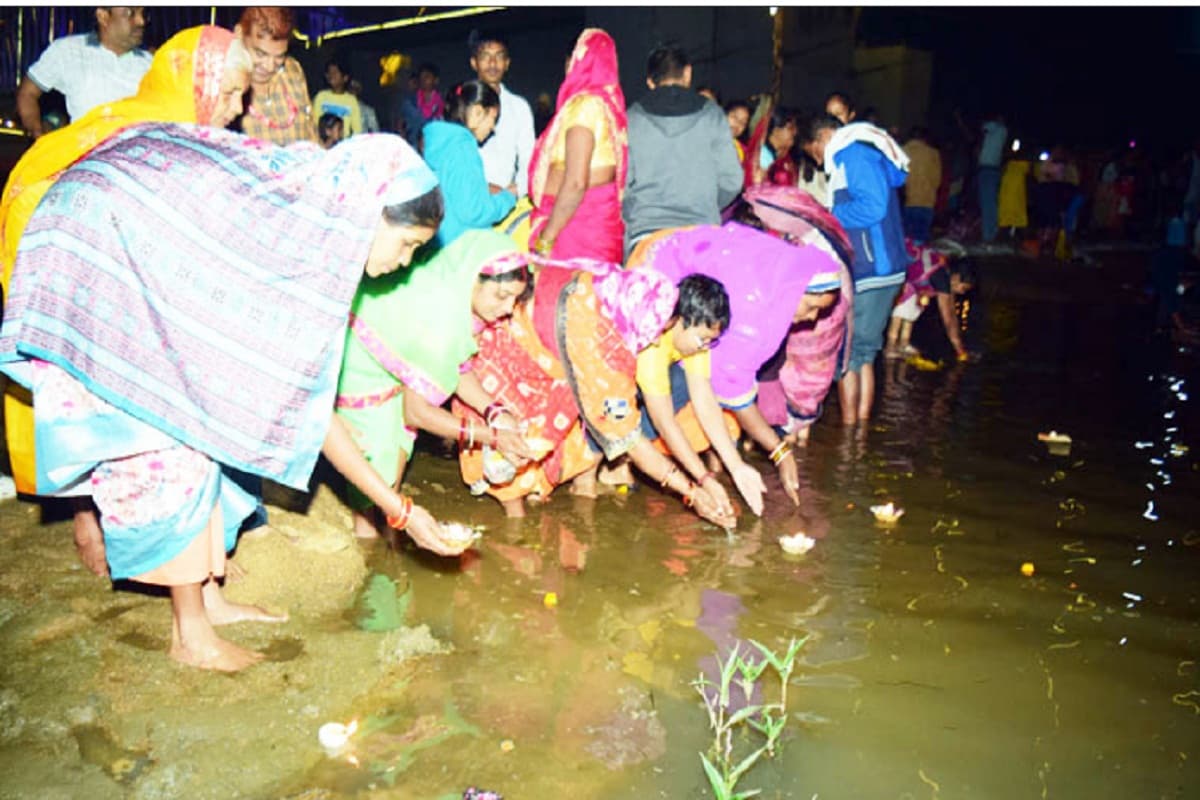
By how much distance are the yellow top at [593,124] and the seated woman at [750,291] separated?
1.63 ft

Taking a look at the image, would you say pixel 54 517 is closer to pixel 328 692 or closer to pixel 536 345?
pixel 328 692

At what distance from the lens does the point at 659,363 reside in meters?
4.11

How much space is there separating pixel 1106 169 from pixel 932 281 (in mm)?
16944

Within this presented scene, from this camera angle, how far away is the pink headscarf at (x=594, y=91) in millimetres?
4711

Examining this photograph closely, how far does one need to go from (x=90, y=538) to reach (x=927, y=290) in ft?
22.3

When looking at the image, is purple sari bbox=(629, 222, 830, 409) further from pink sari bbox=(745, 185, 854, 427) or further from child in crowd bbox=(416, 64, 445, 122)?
child in crowd bbox=(416, 64, 445, 122)

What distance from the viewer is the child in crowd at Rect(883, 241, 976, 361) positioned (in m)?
7.98

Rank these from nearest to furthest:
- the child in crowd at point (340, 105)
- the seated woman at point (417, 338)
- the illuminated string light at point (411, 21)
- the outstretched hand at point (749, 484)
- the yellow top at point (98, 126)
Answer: the yellow top at point (98, 126), the seated woman at point (417, 338), the outstretched hand at point (749, 484), the child in crowd at point (340, 105), the illuminated string light at point (411, 21)

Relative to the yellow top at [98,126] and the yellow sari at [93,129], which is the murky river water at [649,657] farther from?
the yellow top at [98,126]

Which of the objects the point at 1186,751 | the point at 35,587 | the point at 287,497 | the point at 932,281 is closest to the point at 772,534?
the point at 1186,751

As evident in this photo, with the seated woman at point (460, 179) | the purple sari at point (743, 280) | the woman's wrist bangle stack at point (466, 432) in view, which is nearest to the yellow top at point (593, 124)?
the seated woman at point (460, 179)

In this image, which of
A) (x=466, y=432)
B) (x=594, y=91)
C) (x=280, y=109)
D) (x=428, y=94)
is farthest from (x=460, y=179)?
(x=428, y=94)

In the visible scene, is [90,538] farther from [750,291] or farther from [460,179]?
[750,291]

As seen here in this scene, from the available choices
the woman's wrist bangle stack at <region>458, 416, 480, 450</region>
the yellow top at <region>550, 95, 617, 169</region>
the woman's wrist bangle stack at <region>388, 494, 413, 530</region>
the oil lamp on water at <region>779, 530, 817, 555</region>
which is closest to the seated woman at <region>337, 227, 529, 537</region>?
the woman's wrist bangle stack at <region>458, 416, 480, 450</region>
